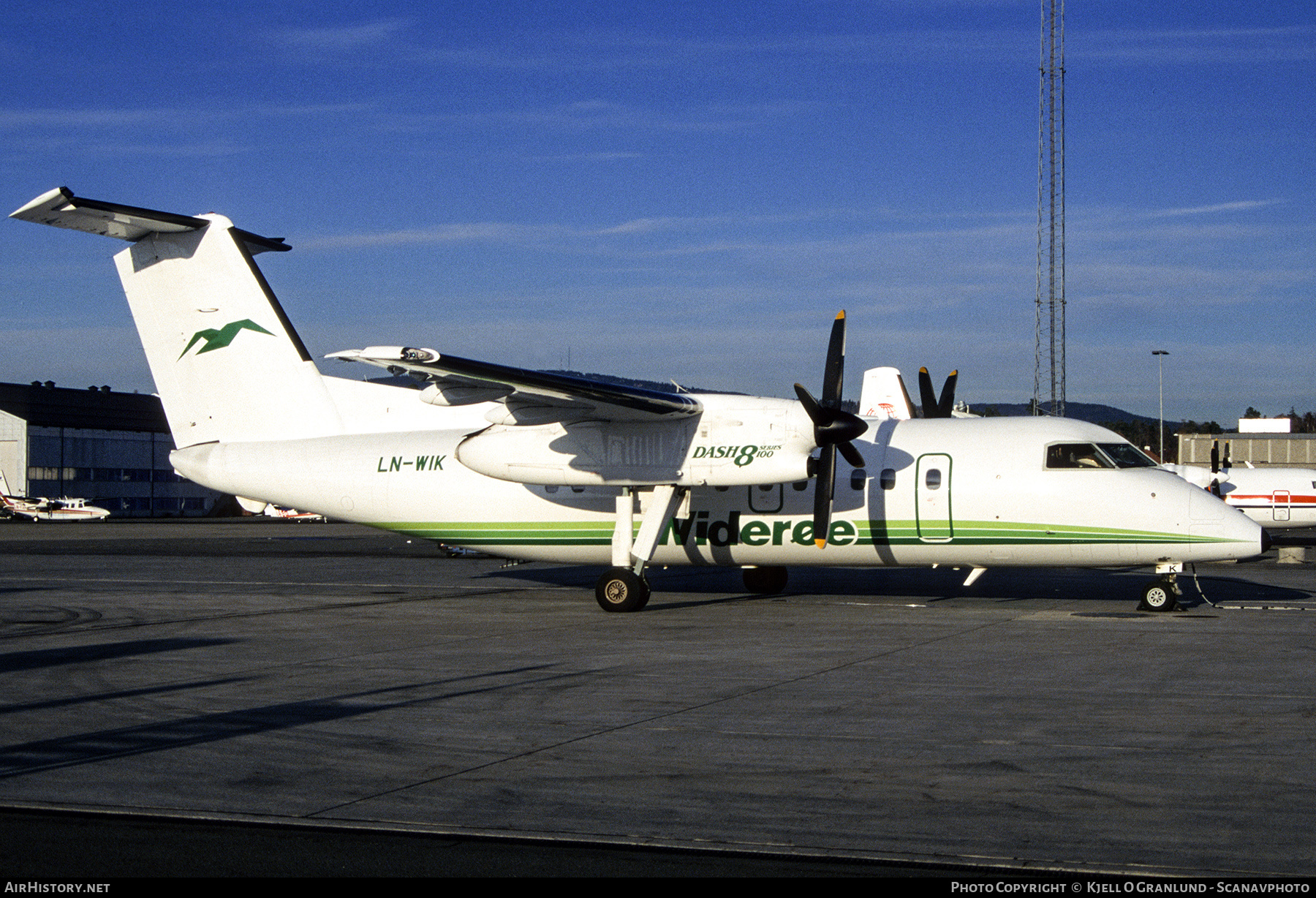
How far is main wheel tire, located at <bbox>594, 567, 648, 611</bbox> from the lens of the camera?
19359mm

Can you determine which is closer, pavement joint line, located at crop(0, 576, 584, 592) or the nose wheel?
the nose wheel

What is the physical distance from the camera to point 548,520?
2152cm

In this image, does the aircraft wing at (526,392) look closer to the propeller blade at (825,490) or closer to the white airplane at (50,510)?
the propeller blade at (825,490)

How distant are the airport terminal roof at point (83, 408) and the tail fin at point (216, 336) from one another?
240 feet

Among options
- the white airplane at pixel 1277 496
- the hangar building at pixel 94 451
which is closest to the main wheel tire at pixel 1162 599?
the white airplane at pixel 1277 496

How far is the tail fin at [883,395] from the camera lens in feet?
99.1

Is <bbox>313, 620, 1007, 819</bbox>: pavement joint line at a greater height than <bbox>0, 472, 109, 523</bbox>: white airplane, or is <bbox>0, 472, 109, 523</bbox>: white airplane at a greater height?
<bbox>0, 472, 109, 523</bbox>: white airplane

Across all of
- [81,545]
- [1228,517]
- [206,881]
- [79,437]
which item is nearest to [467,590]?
[1228,517]

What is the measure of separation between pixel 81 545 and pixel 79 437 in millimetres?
55084

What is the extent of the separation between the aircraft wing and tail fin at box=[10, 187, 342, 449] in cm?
473

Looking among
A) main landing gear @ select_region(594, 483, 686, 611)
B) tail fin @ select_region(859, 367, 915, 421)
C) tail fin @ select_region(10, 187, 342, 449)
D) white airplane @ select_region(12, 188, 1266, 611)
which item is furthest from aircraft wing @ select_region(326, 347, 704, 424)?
tail fin @ select_region(859, 367, 915, 421)

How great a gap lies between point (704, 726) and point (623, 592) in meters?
9.78

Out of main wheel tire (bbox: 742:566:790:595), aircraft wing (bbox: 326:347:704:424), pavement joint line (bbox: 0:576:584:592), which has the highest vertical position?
aircraft wing (bbox: 326:347:704:424)

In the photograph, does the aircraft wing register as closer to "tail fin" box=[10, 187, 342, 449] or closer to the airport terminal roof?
"tail fin" box=[10, 187, 342, 449]
